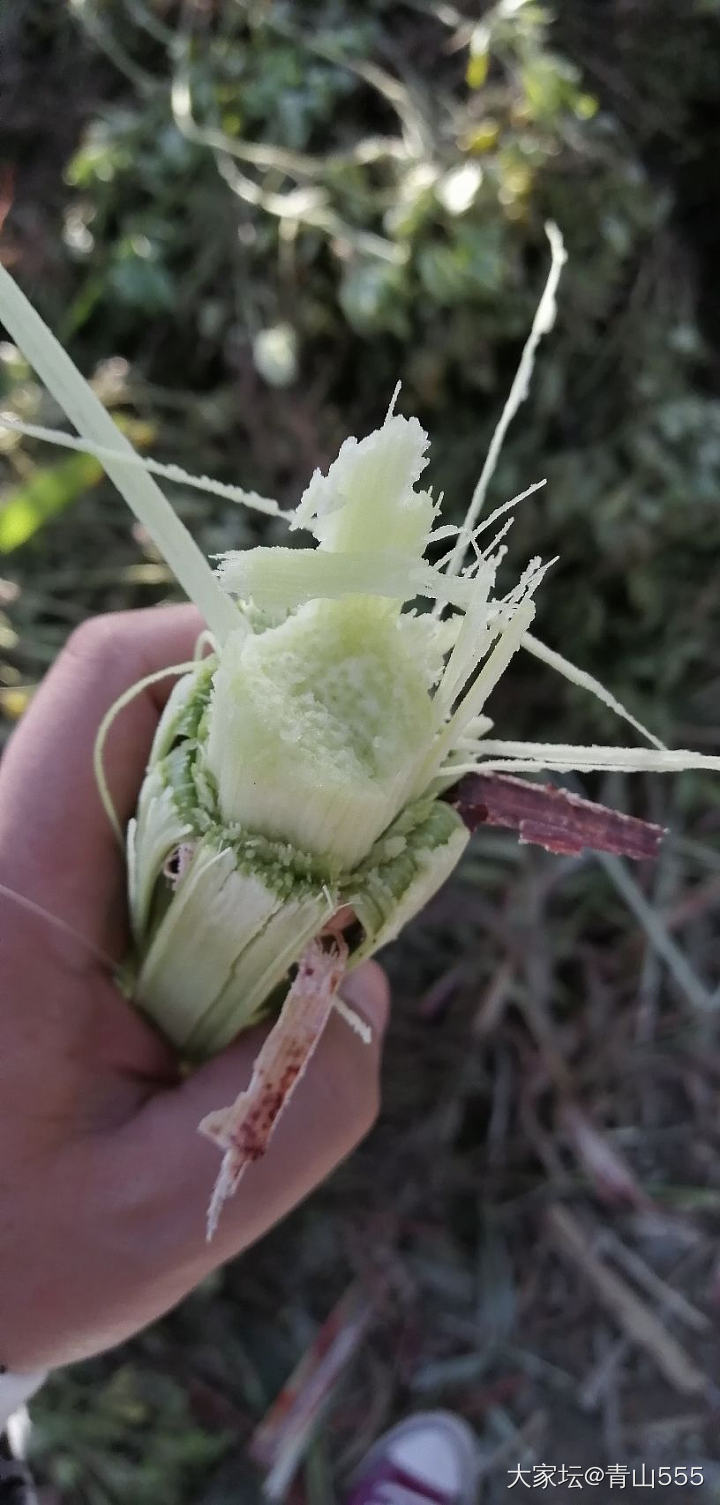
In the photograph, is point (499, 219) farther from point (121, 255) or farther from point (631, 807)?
point (631, 807)

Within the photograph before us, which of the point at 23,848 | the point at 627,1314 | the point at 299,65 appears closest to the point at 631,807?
the point at 627,1314

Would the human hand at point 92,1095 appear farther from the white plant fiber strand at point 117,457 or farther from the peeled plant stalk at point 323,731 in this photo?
the white plant fiber strand at point 117,457

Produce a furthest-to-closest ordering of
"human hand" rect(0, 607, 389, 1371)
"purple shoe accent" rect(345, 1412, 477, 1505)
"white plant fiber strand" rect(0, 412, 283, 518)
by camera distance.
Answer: "purple shoe accent" rect(345, 1412, 477, 1505), "human hand" rect(0, 607, 389, 1371), "white plant fiber strand" rect(0, 412, 283, 518)

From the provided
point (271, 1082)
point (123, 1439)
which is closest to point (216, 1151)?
point (271, 1082)

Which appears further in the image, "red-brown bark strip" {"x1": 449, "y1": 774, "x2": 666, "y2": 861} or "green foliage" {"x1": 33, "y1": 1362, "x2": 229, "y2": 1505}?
"green foliage" {"x1": 33, "y1": 1362, "x2": 229, "y2": 1505}

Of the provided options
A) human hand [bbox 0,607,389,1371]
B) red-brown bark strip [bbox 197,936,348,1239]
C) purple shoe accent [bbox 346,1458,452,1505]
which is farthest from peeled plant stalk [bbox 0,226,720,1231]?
purple shoe accent [bbox 346,1458,452,1505]

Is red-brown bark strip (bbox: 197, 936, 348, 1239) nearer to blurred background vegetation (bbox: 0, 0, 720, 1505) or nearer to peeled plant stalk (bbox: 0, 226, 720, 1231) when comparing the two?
peeled plant stalk (bbox: 0, 226, 720, 1231)

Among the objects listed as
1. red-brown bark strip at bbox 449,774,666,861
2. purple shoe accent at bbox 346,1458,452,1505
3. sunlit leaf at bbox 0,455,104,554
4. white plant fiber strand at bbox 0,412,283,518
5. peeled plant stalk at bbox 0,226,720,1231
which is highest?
sunlit leaf at bbox 0,455,104,554

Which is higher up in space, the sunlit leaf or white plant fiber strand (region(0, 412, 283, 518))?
the sunlit leaf
